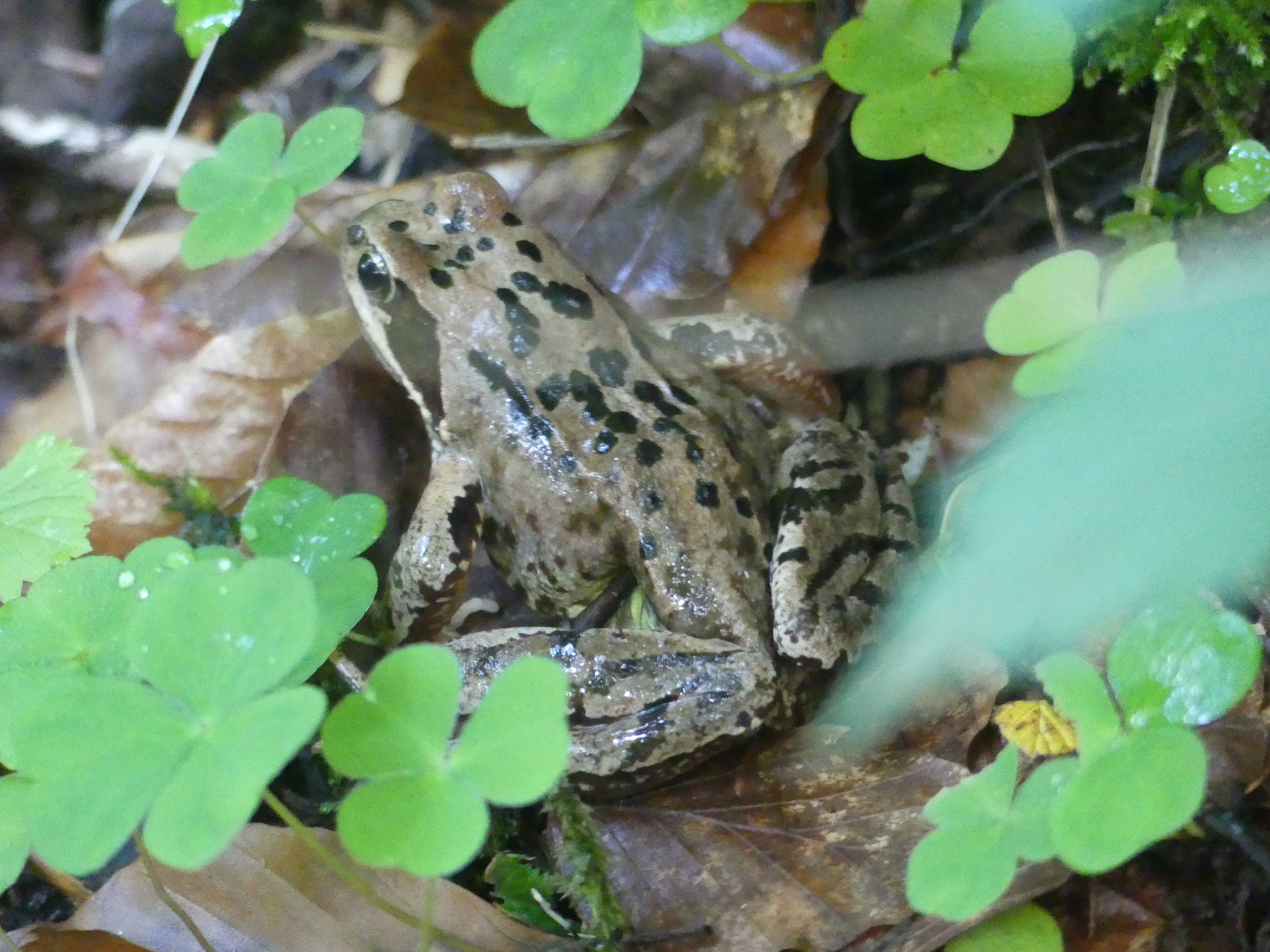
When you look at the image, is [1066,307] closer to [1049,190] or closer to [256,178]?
[1049,190]

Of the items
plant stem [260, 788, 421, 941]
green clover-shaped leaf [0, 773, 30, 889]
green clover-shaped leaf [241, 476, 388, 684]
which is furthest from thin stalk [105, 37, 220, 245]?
plant stem [260, 788, 421, 941]

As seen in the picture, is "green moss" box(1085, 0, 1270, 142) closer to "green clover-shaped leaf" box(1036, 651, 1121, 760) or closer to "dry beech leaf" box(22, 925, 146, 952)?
"green clover-shaped leaf" box(1036, 651, 1121, 760)

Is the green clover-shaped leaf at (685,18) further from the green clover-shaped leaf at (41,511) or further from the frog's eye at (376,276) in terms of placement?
the green clover-shaped leaf at (41,511)

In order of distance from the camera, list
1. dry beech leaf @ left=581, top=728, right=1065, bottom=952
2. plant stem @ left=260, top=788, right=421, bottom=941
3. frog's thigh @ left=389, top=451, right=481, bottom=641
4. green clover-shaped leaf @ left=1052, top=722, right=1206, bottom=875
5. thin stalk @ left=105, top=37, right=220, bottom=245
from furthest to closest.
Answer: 1. thin stalk @ left=105, top=37, right=220, bottom=245
2. frog's thigh @ left=389, top=451, right=481, bottom=641
3. dry beech leaf @ left=581, top=728, right=1065, bottom=952
4. plant stem @ left=260, top=788, right=421, bottom=941
5. green clover-shaped leaf @ left=1052, top=722, right=1206, bottom=875

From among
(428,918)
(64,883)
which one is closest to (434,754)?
(428,918)

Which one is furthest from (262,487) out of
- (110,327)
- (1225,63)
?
(1225,63)

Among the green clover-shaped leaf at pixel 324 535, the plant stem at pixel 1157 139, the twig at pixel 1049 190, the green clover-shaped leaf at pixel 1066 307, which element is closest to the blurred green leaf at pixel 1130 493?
the green clover-shaped leaf at pixel 1066 307
